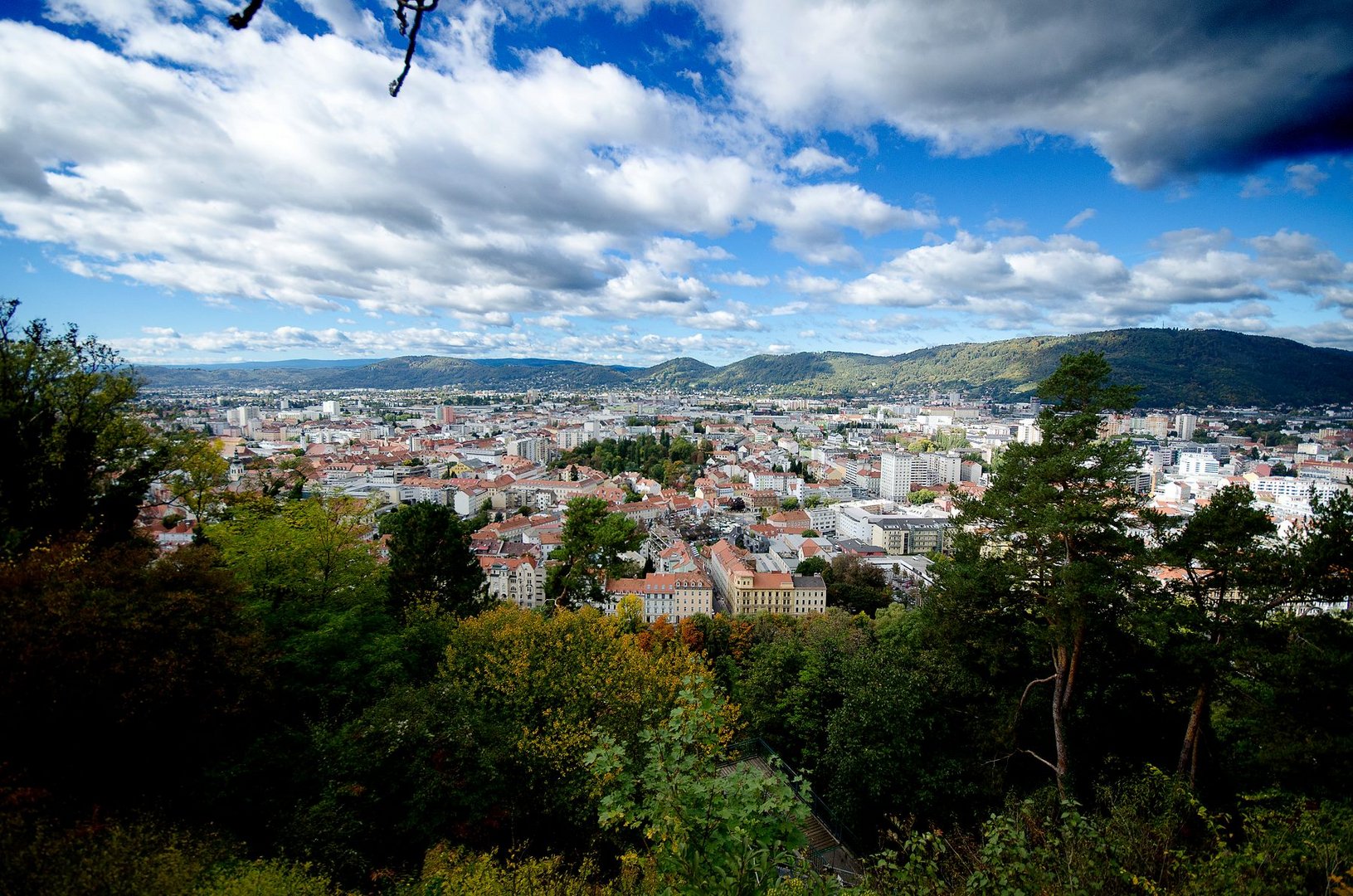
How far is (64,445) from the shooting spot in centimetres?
767

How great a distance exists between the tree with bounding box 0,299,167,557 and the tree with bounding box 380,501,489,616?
654cm

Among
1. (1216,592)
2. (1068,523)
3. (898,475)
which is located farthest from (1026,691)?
(898,475)

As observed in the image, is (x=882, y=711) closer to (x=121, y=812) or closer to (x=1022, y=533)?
(x=1022, y=533)

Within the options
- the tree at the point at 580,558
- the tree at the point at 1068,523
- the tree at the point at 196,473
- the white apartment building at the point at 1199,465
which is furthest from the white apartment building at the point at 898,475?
the tree at the point at 196,473

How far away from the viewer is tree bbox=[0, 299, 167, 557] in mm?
7207

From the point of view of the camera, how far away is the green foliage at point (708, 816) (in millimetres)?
2889

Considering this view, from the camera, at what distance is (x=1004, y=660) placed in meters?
9.12

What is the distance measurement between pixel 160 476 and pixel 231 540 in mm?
1961

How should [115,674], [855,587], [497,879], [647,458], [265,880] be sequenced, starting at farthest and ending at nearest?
[647,458]
[855,587]
[497,879]
[115,674]
[265,880]

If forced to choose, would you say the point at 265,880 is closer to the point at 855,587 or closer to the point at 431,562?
the point at 431,562

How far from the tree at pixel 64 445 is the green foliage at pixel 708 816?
25.9 ft

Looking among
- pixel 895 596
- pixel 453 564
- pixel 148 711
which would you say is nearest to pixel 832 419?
pixel 895 596

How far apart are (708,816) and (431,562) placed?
1424 cm

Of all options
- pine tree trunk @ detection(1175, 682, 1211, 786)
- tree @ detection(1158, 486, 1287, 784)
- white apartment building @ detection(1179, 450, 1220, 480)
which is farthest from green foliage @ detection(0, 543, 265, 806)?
white apartment building @ detection(1179, 450, 1220, 480)
